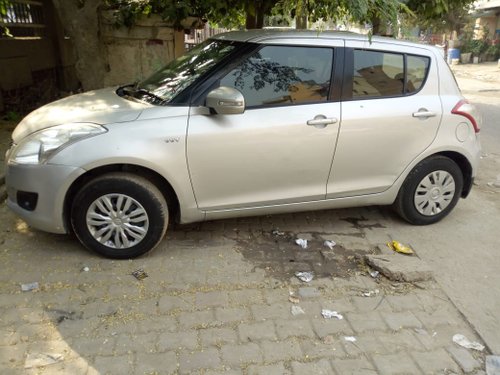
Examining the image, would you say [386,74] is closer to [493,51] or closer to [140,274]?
[140,274]

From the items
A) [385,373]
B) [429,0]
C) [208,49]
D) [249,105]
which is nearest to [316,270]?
[385,373]

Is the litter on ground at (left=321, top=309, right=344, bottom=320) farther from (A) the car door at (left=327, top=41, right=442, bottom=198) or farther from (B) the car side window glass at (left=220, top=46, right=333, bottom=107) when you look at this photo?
(B) the car side window glass at (left=220, top=46, right=333, bottom=107)

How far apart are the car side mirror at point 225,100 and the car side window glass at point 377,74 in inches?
42.4

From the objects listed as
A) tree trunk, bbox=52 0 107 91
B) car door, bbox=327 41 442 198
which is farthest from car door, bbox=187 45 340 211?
tree trunk, bbox=52 0 107 91

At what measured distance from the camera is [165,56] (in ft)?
24.7

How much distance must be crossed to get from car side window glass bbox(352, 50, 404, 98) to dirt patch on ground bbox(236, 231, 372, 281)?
52.6 inches

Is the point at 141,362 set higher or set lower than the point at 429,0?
lower

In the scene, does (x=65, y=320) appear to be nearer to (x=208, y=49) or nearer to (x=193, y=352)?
(x=193, y=352)

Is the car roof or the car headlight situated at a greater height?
the car roof

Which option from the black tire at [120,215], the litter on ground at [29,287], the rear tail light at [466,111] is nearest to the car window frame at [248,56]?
the black tire at [120,215]

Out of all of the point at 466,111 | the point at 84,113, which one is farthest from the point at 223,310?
the point at 466,111

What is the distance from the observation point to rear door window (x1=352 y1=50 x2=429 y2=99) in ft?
12.8

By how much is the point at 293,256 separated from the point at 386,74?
179cm

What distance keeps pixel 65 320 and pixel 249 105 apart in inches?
79.6
